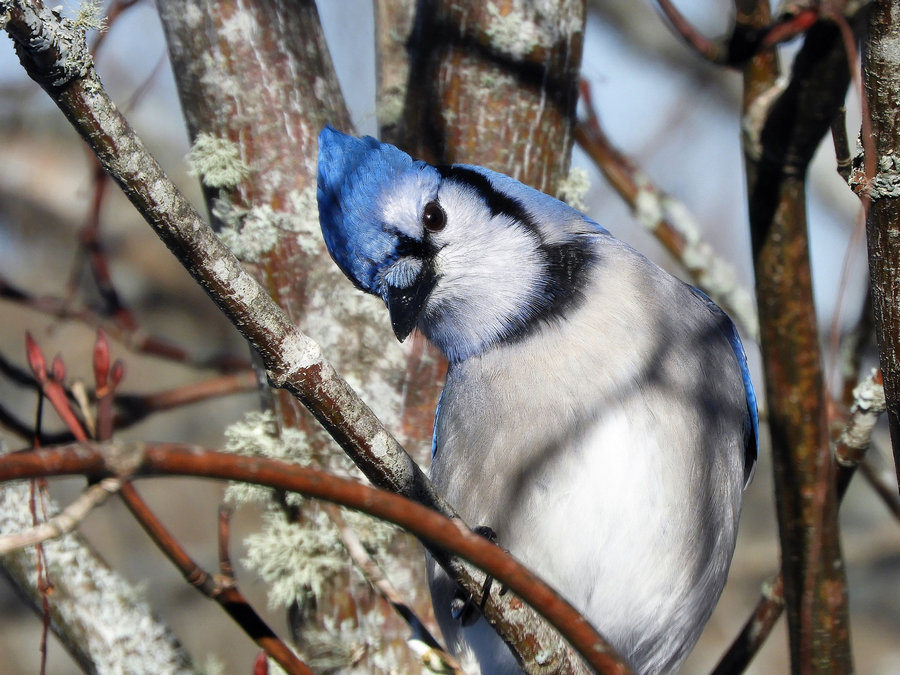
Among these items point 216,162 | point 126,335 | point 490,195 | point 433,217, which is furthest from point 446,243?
point 126,335

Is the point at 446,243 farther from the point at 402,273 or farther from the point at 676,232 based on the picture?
the point at 676,232

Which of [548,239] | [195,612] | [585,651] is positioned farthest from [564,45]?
[195,612]

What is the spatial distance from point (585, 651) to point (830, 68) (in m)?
1.38

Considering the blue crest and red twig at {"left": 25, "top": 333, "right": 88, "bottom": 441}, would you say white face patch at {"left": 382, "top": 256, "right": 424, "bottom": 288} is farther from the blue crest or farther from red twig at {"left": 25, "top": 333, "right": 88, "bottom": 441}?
red twig at {"left": 25, "top": 333, "right": 88, "bottom": 441}

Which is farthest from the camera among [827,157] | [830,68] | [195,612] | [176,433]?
[176,433]

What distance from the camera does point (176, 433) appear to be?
7.81 m

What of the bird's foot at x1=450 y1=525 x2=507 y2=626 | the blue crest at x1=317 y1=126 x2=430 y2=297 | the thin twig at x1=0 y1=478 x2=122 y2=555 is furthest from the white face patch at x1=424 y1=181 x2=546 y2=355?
the thin twig at x1=0 y1=478 x2=122 y2=555

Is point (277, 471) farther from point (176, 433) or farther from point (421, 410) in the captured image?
point (176, 433)

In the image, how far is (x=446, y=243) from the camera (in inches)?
81.6

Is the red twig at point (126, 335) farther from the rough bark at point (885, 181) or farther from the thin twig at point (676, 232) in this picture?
the rough bark at point (885, 181)

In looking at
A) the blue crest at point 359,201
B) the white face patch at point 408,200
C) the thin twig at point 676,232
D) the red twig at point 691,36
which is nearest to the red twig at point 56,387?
the blue crest at point 359,201

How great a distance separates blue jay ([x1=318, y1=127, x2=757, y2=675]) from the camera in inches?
72.9

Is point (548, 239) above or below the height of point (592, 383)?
above

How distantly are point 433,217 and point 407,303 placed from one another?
241mm
